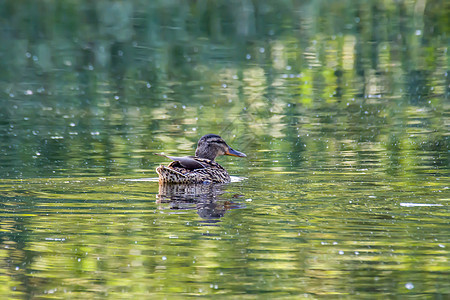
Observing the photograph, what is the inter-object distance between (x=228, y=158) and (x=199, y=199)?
393cm

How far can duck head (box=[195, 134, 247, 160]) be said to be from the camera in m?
12.5

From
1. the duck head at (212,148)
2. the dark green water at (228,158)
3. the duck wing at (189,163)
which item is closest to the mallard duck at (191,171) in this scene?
the duck wing at (189,163)

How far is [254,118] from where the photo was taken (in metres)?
16.9

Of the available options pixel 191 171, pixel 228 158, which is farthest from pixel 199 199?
pixel 228 158

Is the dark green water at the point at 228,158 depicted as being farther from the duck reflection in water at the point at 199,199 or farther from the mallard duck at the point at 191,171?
the mallard duck at the point at 191,171

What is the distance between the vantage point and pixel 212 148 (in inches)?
493

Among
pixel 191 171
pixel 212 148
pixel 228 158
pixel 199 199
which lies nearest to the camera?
pixel 199 199

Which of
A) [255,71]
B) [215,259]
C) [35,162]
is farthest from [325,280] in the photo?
[255,71]

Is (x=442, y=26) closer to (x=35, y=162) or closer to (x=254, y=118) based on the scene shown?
(x=254, y=118)

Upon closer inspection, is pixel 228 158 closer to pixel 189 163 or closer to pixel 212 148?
pixel 212 148

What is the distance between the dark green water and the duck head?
367 mm

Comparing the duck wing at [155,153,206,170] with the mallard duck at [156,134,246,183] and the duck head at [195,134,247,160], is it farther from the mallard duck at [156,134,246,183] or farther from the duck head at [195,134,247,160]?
the duck head at [195,134,247,160]

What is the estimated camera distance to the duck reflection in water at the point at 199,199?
9031 millimetres

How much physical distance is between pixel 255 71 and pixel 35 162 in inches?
425
